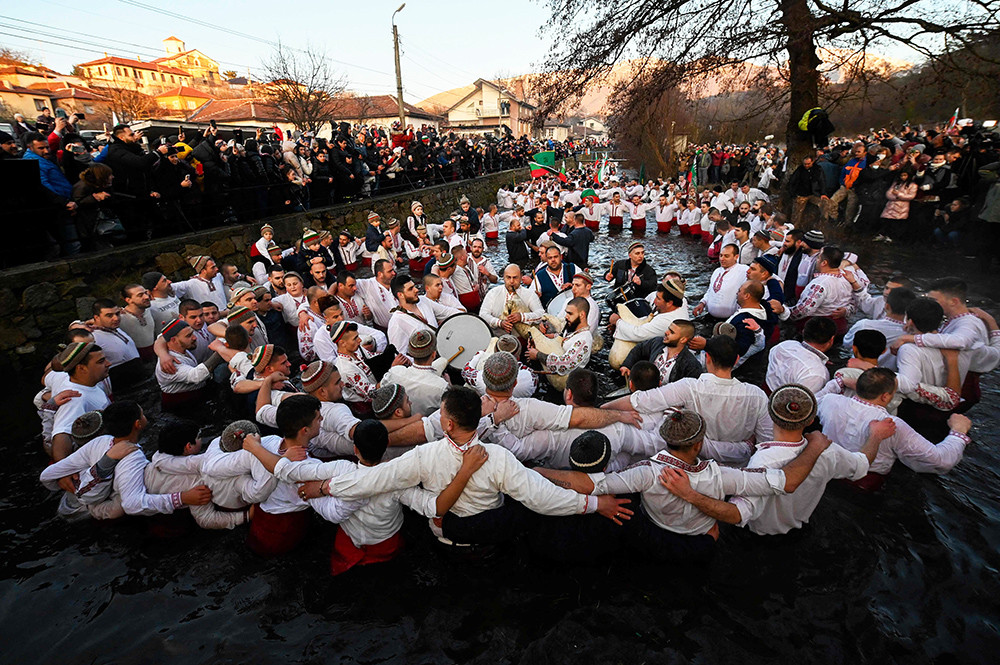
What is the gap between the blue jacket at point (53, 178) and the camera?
699 centimetres

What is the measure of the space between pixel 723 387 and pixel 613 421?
843 millimetres

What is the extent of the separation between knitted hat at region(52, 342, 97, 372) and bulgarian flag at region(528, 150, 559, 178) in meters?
26.7

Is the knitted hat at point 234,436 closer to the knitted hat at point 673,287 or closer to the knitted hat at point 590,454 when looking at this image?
the knitted hat at point 590,454

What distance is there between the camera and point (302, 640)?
9.37ft

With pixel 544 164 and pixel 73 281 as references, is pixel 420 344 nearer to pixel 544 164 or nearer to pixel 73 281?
pixel 73 281

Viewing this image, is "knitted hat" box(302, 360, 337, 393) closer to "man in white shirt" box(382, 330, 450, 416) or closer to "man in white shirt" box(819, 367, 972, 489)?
"man in white shirt" box(382, 330, 450, 416)

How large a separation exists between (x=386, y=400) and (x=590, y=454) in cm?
147

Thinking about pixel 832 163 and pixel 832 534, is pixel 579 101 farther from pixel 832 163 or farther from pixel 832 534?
pixel 832 534

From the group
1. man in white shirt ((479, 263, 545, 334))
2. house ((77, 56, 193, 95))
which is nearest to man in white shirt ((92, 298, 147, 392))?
man in white shirt ((479, 263, 545, 334))

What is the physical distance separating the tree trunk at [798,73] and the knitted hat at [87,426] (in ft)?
43.2

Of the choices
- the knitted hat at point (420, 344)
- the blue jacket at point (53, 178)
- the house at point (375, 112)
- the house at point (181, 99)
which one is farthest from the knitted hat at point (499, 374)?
the house at point (181, 99)

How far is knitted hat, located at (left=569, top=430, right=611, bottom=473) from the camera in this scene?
2.77m

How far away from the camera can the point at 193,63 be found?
302ft

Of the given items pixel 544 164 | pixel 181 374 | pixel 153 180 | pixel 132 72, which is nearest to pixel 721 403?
pixel 181 374
